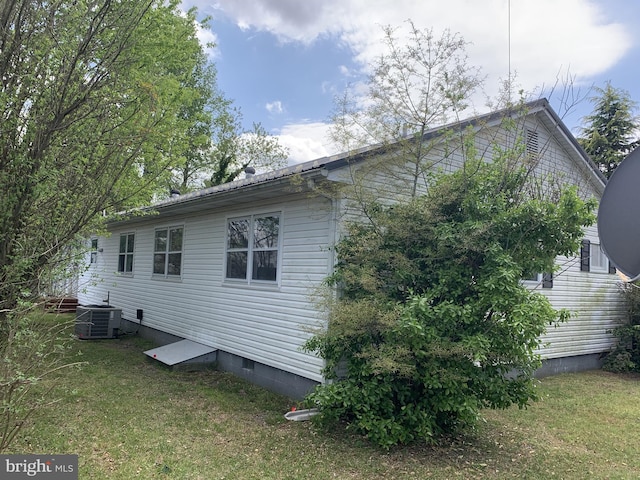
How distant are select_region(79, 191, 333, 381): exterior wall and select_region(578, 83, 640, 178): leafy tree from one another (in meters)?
15.9

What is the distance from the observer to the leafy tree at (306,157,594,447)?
4496mm

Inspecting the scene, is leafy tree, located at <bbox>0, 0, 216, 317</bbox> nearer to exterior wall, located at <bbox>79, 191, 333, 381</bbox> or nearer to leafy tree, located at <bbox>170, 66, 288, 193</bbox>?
exterior wall, located at <bbox>79, 191, 333, 381</bbox>

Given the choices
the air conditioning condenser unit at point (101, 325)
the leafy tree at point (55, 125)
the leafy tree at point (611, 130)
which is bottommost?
the air conditioning condenser unit at point (101, 325)

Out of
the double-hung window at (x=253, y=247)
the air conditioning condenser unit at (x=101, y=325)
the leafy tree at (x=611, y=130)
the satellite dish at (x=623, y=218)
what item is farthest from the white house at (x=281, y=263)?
the leafy tree at (x=611, y=130)

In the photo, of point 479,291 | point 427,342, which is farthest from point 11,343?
point 479,291

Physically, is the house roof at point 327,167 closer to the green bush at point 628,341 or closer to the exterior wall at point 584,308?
the exterior wall at point 584,308

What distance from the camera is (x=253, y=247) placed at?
7500 mm

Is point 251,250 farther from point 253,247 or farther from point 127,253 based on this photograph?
point 127,253

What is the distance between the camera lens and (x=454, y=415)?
5.12 meters

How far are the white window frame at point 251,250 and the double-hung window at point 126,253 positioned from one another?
217 inches

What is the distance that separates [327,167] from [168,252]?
6188mm

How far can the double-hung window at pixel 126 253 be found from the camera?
1260 centimetres

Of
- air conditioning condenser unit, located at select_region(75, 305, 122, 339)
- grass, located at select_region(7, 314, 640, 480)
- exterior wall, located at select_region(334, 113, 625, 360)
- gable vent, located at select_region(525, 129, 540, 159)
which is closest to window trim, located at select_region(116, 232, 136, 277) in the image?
air conditioning condenser unit, located at select_region(75, 305, 122, 339)

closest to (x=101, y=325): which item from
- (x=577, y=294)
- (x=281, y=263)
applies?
(x=281, y=263)
